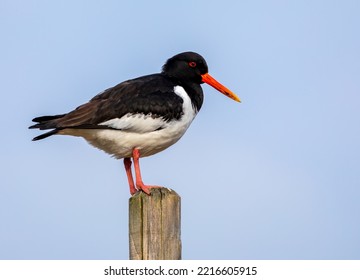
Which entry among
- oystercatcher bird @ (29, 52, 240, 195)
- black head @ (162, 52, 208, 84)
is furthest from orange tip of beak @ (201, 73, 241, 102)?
oystercatcher bird @ (29, 52, 240, 195)

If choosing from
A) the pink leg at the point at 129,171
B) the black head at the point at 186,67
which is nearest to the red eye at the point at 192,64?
the black head at the point at 186,67

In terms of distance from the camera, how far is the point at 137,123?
36.6 ft

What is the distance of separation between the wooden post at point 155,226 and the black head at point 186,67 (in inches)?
179

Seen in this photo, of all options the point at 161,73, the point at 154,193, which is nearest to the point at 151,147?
the point at 161,73

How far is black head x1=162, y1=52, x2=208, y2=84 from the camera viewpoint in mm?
12664

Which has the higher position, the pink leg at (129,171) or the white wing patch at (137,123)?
the white wing patch at (137,123)

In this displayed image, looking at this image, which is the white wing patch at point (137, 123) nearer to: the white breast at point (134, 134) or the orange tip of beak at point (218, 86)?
the white breast at point (134, 134)

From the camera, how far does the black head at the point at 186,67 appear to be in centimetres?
1266

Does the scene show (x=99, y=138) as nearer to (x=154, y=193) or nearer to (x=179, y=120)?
(x=179, y=120)

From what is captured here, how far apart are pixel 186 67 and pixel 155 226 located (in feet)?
16.4

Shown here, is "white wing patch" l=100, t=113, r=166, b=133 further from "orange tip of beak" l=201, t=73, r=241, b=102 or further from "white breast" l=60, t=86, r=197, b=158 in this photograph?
"orange tip of beak" l=201, t=73, r=241, b=102

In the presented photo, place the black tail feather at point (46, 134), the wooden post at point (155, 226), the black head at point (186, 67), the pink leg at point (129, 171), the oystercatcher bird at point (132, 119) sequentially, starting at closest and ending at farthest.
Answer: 1. the wooden post at point (155, 226)
2. the black tail feather at point (46, 134)
3. the oystercatcher bird at point (132, 119)
4. the pink leg at point (129, 171)
5. the black head at point (186, 67)
